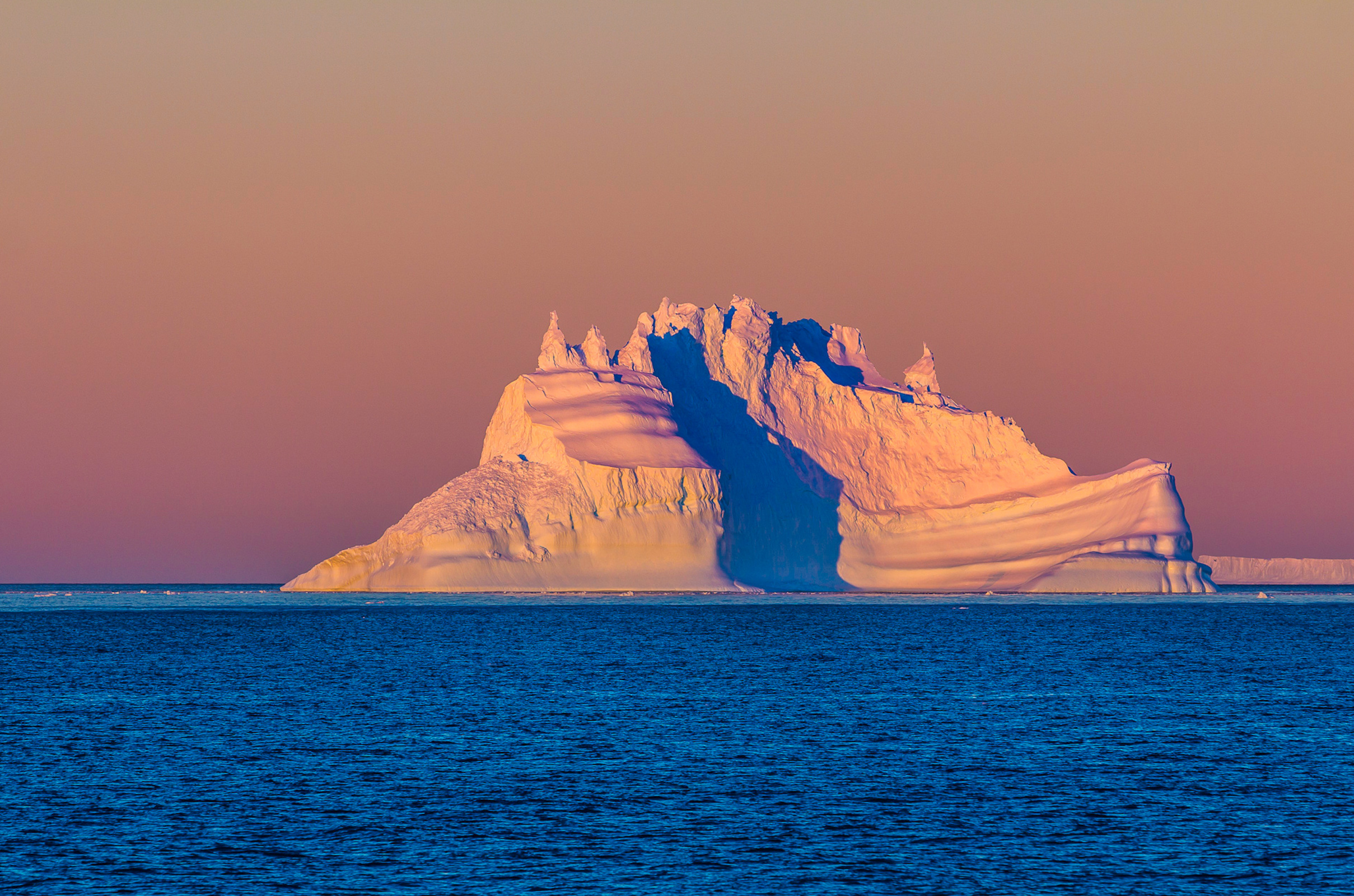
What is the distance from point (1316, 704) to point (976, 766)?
16317mm

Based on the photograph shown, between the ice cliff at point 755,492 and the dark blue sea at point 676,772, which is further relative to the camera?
the ice cliff at point 755,492

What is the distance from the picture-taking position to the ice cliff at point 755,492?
107m

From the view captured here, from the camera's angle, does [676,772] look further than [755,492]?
No

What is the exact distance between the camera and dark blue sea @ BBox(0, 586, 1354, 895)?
20.7 metres

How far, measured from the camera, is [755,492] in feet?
391

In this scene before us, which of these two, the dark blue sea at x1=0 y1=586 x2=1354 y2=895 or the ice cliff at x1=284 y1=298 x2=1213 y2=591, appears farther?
the ice cliff at x1=284 y1=298 x2=1213 y2=591

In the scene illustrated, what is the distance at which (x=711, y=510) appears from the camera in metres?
108

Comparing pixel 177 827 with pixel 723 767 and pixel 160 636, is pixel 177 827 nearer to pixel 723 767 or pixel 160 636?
pixel 723 767

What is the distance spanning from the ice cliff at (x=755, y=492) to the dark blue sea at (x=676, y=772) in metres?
45.4

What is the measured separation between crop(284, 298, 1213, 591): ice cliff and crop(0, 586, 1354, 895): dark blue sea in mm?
45411

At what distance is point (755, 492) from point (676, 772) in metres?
90.7

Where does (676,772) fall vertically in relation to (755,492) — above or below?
below

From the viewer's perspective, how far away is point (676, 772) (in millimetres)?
28703

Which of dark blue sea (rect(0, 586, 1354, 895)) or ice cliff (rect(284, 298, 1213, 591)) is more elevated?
ice cliff (rect(284, 298, 1213, 591))
